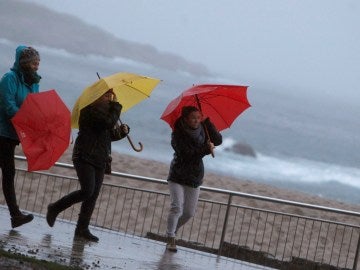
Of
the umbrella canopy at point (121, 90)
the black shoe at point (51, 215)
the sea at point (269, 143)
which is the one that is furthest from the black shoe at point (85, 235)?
the sea at point (269, 143)

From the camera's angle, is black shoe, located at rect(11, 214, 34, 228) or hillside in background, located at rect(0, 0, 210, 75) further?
hillside in background, located at rect(0, 0, 210, 75)

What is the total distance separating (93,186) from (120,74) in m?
1.27

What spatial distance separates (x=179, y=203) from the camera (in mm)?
11820

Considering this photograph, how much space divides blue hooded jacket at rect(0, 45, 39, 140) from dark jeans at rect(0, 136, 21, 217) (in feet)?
0.26

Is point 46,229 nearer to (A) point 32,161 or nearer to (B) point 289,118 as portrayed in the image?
(A) point 32,161

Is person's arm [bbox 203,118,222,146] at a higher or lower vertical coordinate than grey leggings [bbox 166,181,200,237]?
higher

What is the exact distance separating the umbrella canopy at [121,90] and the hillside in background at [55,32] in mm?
144916

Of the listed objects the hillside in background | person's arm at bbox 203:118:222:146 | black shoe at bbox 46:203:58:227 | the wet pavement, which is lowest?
the wet pavement

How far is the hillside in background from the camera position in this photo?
16488 centimetres

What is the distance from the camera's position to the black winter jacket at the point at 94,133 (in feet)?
36.7

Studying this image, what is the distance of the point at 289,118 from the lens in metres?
148

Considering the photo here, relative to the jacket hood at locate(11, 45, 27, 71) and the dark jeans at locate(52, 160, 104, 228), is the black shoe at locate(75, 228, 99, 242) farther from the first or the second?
the jacket hood at locate(11, 45, 27, 71)

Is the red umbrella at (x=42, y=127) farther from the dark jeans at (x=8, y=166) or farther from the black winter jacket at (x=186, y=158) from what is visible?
the black winter jacket at (x=186, y=158)

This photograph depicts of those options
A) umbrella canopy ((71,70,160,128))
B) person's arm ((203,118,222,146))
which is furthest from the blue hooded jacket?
person's arm ((203,118,222,146))
